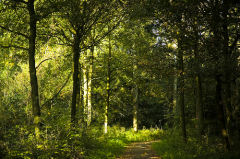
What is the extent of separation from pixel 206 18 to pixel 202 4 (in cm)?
119

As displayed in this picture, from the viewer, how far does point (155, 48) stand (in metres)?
12.1

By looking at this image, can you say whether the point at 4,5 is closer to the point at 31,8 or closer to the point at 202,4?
the point at 31,8

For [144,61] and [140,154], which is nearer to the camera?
[140,154]

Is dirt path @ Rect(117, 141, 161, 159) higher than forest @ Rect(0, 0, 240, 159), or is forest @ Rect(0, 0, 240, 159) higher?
forest @ Rect(0, 0, 240, 159)

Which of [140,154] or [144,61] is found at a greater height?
[144,61]

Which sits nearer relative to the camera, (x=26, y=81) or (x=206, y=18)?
(x=206, y=18)

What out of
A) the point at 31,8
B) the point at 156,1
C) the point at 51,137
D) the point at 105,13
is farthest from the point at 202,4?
the point at 51,137

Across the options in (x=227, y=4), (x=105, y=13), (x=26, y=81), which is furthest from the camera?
(x=26, y=81)

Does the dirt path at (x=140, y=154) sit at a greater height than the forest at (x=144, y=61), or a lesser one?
lesser

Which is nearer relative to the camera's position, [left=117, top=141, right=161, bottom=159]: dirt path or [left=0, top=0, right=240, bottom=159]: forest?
[left=0, top=0, right=240, bottom=159]: forest

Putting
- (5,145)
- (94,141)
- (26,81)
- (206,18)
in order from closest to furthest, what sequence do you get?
(5,145) → (206,18) → (94,141) → (26,81)

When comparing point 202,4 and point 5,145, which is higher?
point 202,4

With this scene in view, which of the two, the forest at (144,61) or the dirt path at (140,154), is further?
the dirt path at (140,154)

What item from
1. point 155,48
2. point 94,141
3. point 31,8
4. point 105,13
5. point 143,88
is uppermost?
point 105,13
